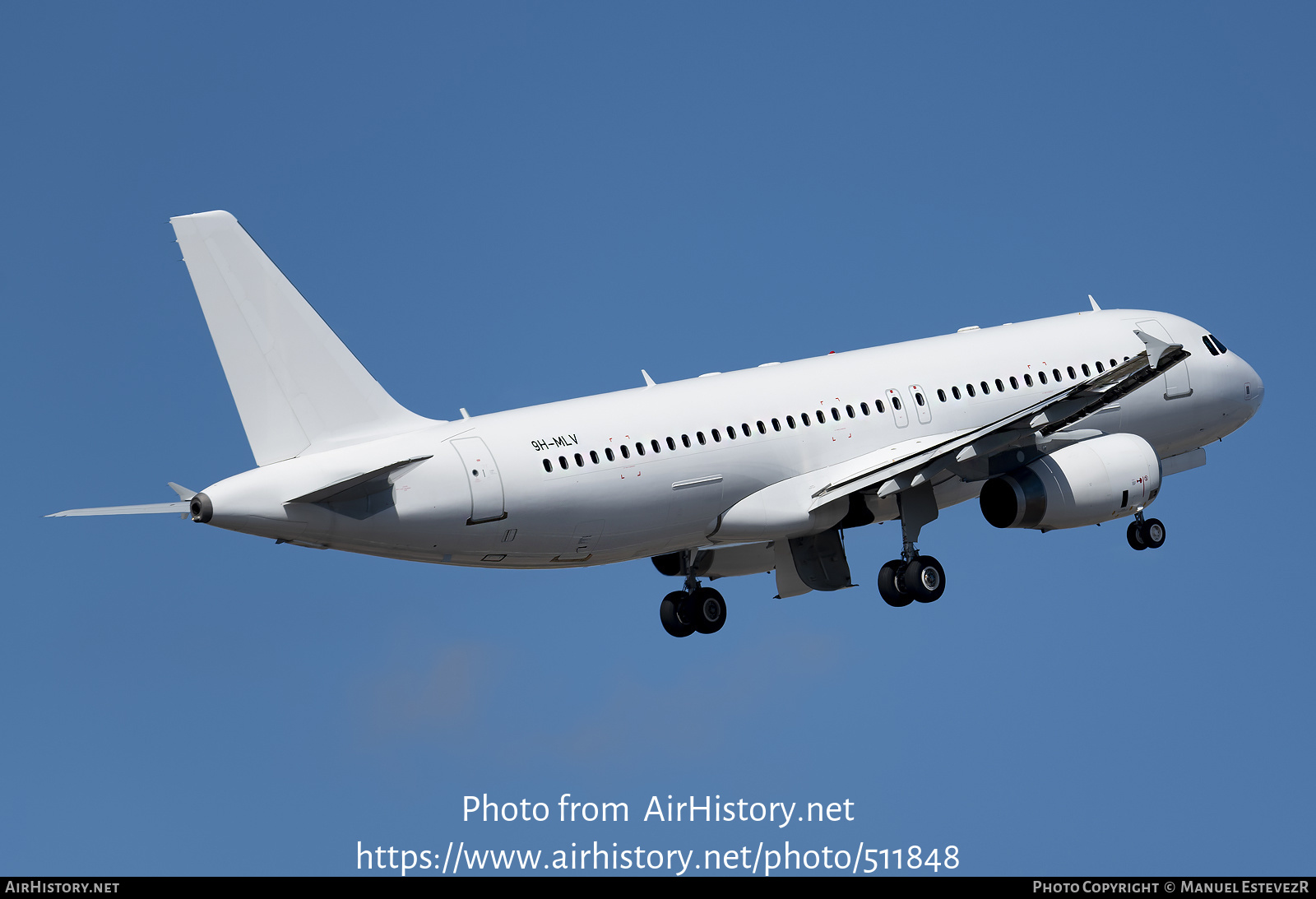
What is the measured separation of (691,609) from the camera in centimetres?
4756

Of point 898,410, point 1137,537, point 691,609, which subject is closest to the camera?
point 898,410

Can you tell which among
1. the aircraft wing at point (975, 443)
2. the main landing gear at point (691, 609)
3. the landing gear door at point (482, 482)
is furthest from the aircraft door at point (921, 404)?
the landing gear door at point (482, 482)

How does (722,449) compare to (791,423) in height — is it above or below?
below

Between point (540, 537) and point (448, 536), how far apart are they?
2.03 meters

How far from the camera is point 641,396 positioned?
43.1 meters

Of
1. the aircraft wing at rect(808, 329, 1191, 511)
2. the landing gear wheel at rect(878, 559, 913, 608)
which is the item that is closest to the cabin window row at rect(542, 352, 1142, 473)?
the aircraft wing at rect(808, 329, 1191, 511)

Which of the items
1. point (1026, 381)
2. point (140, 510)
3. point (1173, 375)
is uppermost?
point (1173, 375)

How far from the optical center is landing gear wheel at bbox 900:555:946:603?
145 ft

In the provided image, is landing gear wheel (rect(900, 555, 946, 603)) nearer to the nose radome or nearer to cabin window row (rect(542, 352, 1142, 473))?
cabin window row (rect(542, 352, 1142, 473))

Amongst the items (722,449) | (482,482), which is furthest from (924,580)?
(482,482)

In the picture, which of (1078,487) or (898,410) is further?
(898,410)

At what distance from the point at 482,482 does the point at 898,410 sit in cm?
1046

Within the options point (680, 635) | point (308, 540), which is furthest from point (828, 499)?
point (308, 540)

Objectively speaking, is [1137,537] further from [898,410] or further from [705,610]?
[705,610]
